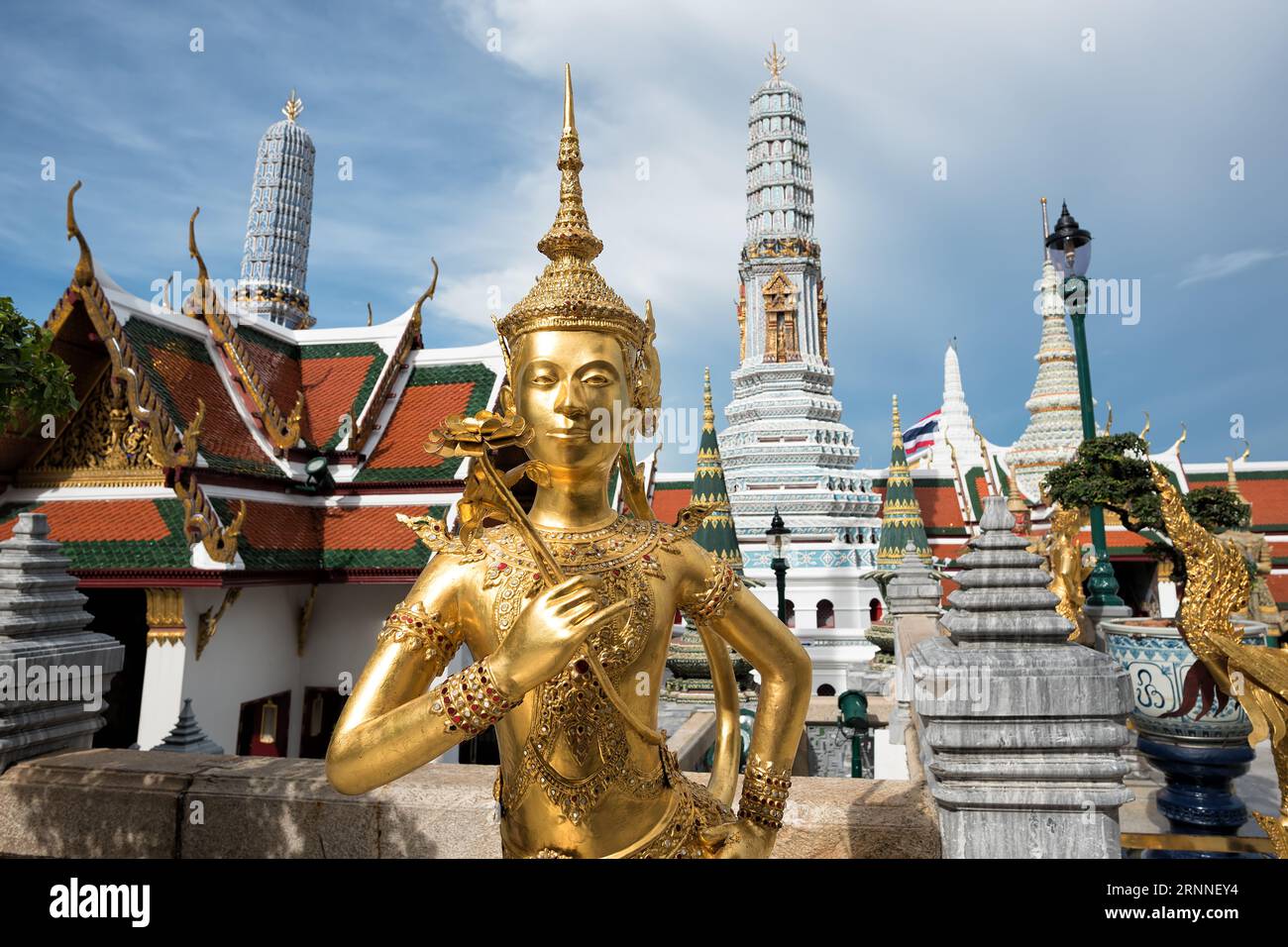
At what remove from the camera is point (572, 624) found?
6.27ft

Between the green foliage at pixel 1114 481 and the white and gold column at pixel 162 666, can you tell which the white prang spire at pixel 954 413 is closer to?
the green foliage at pixel 1114 481

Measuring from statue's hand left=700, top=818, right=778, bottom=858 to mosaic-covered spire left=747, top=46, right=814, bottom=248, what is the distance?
26.7m

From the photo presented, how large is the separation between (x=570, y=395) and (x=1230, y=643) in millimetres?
3916

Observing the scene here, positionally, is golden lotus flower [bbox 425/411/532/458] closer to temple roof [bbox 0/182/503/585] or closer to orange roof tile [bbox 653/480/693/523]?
temple roof [bbox 0/182/503/585]

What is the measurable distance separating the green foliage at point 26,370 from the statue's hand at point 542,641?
3.38m

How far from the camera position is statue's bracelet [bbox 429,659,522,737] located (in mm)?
1925

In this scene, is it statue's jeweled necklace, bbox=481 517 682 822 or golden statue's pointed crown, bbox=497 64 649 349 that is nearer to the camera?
statue's jeweled necklace, bbox=481 517 682 822

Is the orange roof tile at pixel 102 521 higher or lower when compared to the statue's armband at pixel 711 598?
higher

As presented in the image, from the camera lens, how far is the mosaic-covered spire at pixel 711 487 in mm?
15109

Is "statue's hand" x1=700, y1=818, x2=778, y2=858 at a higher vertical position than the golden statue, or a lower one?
lower

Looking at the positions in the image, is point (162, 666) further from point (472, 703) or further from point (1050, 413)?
point (1050, 413)

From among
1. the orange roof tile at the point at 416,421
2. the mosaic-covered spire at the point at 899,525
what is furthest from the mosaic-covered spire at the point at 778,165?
the orange roof tile at the point at 416,421

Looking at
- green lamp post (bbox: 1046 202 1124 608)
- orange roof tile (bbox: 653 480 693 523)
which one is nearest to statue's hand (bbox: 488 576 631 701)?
green lamp post (bbox: 1046 202 1124 608)
